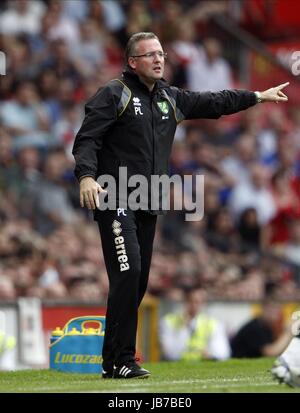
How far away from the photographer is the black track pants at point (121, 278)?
27.0 feet

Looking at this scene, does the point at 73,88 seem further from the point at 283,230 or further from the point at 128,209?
the point at 128,209

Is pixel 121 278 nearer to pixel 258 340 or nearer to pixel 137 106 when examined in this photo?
pixel 137 106

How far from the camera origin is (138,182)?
8320 millimetres

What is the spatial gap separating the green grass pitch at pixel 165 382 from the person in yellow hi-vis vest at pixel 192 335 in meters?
3.41

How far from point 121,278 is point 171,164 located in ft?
31.7

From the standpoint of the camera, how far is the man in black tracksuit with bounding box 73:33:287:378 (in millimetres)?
8234

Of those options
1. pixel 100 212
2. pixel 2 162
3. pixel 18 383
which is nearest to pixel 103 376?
pixel 18 383

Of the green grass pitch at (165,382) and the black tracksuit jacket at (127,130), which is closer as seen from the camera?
the green grass pitch at (165,382)

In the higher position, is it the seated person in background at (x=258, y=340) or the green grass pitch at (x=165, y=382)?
the green grass pitch at (x=165, y=382)

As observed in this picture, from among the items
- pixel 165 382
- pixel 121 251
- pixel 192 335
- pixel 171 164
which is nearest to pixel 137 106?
pixel 121 251

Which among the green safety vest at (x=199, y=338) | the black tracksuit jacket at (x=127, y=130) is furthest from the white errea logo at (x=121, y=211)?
the green safety vest at (x=199, y=338)

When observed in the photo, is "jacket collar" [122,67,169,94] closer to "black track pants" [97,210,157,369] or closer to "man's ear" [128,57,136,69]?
"man's ear" [128,57,136,69]

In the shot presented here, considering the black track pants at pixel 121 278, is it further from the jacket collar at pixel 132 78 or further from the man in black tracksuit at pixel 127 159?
the jacket collar at pixel 132 78

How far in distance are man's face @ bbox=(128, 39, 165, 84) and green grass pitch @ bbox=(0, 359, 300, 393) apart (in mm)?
2005
